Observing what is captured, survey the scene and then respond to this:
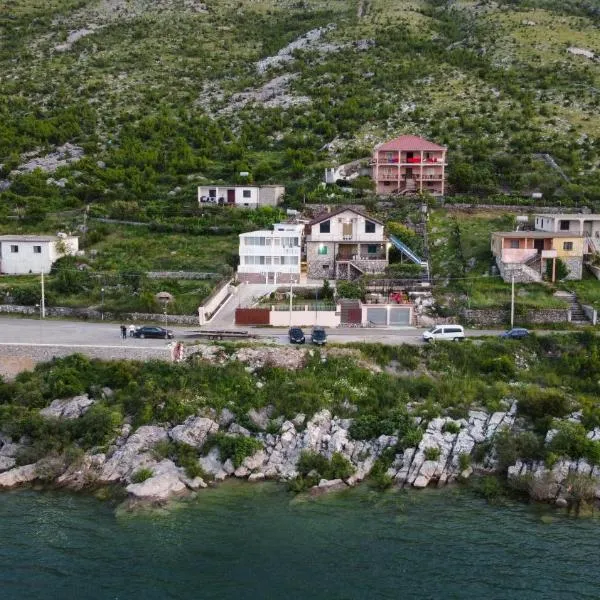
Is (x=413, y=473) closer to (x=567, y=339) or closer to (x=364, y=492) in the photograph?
(x=364, y=492)

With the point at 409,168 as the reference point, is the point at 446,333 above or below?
below

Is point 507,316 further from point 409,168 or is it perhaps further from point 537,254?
point 409,168

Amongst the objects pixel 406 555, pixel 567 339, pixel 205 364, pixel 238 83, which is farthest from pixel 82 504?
pixel 238 83

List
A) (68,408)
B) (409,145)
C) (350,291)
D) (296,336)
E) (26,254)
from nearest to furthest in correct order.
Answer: (68,408), (296,336), (350,291), (26,254), (409,145)

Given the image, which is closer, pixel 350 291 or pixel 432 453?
pixel 432 453

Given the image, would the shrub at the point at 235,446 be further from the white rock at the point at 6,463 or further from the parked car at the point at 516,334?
the parked car at the point at 516,334

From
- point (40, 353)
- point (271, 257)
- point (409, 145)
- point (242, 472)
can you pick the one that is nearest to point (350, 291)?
point (271, 257)
